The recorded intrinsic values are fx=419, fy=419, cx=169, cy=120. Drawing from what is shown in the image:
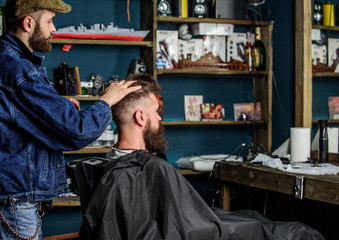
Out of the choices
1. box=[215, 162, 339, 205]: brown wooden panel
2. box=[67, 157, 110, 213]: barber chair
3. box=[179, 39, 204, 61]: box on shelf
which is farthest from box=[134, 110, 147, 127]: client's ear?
box=[179, 39, 204, 61]: box on shelf

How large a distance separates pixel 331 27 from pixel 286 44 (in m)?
0.60

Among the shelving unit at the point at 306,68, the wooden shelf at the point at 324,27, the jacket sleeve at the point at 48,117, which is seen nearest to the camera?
the jacket sleeve at the point at 48,117

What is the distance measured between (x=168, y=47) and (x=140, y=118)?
2029 millimetres

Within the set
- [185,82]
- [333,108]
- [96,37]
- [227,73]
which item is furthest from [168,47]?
[333,108]

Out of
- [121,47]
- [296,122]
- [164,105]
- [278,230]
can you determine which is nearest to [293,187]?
[278,230]

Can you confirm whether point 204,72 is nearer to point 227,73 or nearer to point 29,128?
point 227,73

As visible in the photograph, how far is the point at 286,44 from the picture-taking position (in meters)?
3.68

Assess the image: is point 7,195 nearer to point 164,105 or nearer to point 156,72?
point 156,72

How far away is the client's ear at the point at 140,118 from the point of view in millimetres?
2006

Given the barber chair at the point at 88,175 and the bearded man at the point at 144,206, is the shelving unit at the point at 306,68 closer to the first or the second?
the bearded man at the point at 144,206

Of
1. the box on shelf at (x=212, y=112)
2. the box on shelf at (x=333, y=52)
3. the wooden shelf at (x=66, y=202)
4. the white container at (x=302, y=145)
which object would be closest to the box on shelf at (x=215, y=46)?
the box on shelf at (x=212, y=112)

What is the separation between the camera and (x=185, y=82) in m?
4.11

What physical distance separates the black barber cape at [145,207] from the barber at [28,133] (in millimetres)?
195

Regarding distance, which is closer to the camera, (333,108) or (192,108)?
(333,108)
